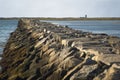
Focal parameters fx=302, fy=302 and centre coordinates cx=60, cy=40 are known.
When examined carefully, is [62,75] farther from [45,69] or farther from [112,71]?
[112,71]

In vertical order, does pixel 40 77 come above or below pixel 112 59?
below

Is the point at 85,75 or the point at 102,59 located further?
the point at 102,59

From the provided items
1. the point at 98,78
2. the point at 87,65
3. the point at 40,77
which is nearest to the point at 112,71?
the point at 98,78

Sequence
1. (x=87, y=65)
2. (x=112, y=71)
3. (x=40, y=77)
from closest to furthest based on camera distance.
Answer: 1. (x=112, y=71)
2. (x=87, y=65)
3. (x=40, y=77)

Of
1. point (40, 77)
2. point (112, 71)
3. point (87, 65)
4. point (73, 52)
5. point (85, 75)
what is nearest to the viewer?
point (112, 71)

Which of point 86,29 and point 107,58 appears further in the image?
→ point 86,29

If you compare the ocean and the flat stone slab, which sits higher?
the flat stone slab

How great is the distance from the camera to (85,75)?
4957mm

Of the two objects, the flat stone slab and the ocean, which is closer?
the flat stone slab

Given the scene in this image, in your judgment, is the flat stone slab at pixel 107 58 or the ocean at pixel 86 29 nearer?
the flat stone slab at pixel 107 58

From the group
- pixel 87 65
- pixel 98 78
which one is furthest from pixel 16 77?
pixel 98 78

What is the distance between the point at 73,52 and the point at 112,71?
2055 millimetres

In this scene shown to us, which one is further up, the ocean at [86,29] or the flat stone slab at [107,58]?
the flat stone slab at [107,58]

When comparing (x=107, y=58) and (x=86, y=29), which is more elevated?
(x=107, y=58)
